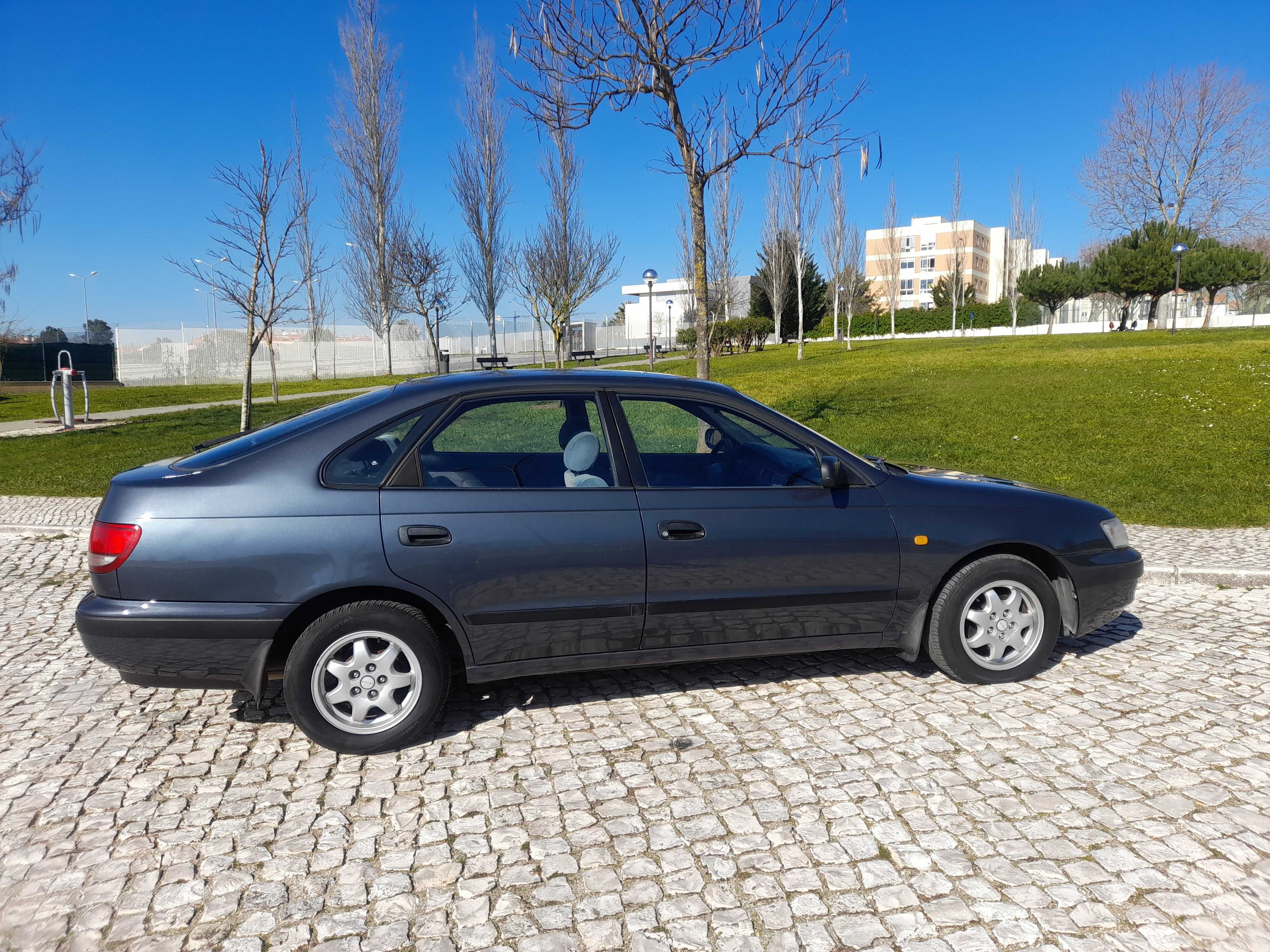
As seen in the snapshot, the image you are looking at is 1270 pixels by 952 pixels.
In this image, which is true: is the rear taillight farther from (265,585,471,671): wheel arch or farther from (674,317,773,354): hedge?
(674,317,773,354): hedge

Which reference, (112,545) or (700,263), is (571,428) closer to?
(112,545)

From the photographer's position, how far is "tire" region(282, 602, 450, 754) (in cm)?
342

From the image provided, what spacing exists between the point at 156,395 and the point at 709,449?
1174 inches

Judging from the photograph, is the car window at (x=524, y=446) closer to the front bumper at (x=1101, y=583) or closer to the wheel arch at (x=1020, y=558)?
the wheel arch at (x=1020, y=558)

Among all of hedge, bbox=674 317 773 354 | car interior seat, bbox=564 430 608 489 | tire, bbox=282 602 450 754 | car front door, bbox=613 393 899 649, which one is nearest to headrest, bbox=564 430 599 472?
car interior seat, bbox=564 430 608 489

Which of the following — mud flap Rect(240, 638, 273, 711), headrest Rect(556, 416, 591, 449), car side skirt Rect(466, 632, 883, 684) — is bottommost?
car side skirt Rect(466, 632, 883, 684)

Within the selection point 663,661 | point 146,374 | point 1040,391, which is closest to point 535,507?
point 663,661

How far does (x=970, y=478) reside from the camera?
4418 mm

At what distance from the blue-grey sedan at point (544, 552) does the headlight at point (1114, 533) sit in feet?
0.05

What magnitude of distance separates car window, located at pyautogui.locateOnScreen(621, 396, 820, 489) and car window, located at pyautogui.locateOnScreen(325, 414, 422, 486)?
1019 millimetres

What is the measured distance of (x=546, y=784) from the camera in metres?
3.32

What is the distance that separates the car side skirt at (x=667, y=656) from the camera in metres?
3.69

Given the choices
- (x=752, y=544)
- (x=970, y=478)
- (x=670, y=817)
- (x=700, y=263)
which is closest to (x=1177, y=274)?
(x=700, y=263)

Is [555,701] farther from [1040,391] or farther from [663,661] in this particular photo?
[1040,391]
